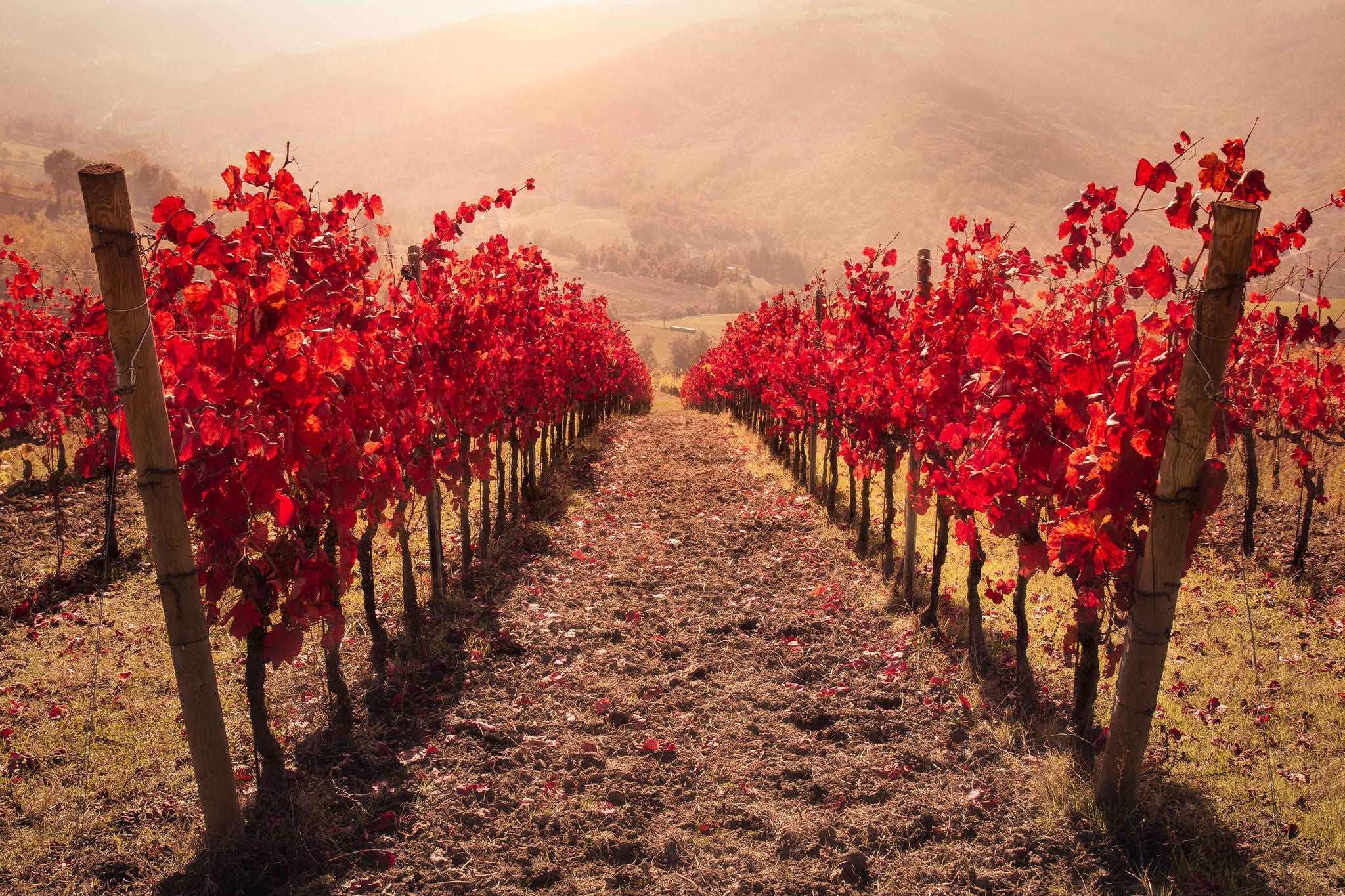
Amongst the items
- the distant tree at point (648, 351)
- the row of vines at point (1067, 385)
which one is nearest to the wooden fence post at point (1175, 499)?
the row of vines at point (1067, 385)

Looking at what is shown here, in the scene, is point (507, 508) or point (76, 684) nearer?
point (76, 684)

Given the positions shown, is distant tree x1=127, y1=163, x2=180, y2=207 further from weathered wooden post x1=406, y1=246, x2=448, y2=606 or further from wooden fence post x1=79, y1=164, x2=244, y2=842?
wooden fence post x1=79, y1=164, x2=244, y2=842

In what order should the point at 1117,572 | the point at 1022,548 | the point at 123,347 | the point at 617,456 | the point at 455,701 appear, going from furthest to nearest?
1. the point at 617,456
2. the point at 455,701
3. the point at 1022,548
4. the point at 1117,572
5. the point at 123,347

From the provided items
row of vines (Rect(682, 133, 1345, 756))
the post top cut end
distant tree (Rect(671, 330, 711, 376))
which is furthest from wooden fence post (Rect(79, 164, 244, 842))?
distant tree (Rect(671, 330, 711, 376))

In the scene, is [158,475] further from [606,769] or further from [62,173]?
[62,173]

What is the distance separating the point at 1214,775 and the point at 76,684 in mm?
7773

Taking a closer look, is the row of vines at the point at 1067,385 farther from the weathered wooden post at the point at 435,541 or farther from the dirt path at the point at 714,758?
the weathered wooden post at the point at 435,541

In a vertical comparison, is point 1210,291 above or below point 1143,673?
above

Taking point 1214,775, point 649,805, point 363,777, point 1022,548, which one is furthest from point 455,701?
point 1214,775

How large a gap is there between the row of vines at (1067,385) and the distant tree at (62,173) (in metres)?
83.9

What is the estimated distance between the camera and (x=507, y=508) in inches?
399

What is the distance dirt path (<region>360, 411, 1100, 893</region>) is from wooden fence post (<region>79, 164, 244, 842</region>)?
0.93 metres

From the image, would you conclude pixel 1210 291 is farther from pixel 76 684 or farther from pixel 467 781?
pixel 76 684

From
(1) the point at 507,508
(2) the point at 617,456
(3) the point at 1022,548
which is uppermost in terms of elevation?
(3) the point at 1022,548
